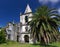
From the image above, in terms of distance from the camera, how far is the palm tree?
33.2 m

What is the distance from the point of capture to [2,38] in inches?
1763

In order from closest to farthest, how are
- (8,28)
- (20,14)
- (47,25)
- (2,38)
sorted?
(47,25), (2,38), (8,28), (20,14)

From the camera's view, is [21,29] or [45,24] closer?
[45,24]

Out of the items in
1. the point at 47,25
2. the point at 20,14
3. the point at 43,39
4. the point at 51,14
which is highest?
the point at 20,14

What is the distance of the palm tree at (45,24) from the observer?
33.2m

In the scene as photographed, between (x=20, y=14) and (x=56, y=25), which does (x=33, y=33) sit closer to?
(x=56, y=25)

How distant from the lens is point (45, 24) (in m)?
33.9

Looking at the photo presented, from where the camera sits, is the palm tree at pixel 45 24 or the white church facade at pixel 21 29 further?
the white church facade at pixel 21 29

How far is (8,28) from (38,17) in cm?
2467

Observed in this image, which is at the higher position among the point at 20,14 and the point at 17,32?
the point at 20,14

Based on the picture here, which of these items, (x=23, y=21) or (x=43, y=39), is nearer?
(x=43, y=39)

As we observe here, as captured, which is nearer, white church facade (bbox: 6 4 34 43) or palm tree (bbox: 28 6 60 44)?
palm tree (bbox: 28 6 60 44)

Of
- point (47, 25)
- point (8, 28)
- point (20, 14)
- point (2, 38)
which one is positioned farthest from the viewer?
point (20, 14)

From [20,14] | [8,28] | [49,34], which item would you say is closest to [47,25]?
[49,34]
